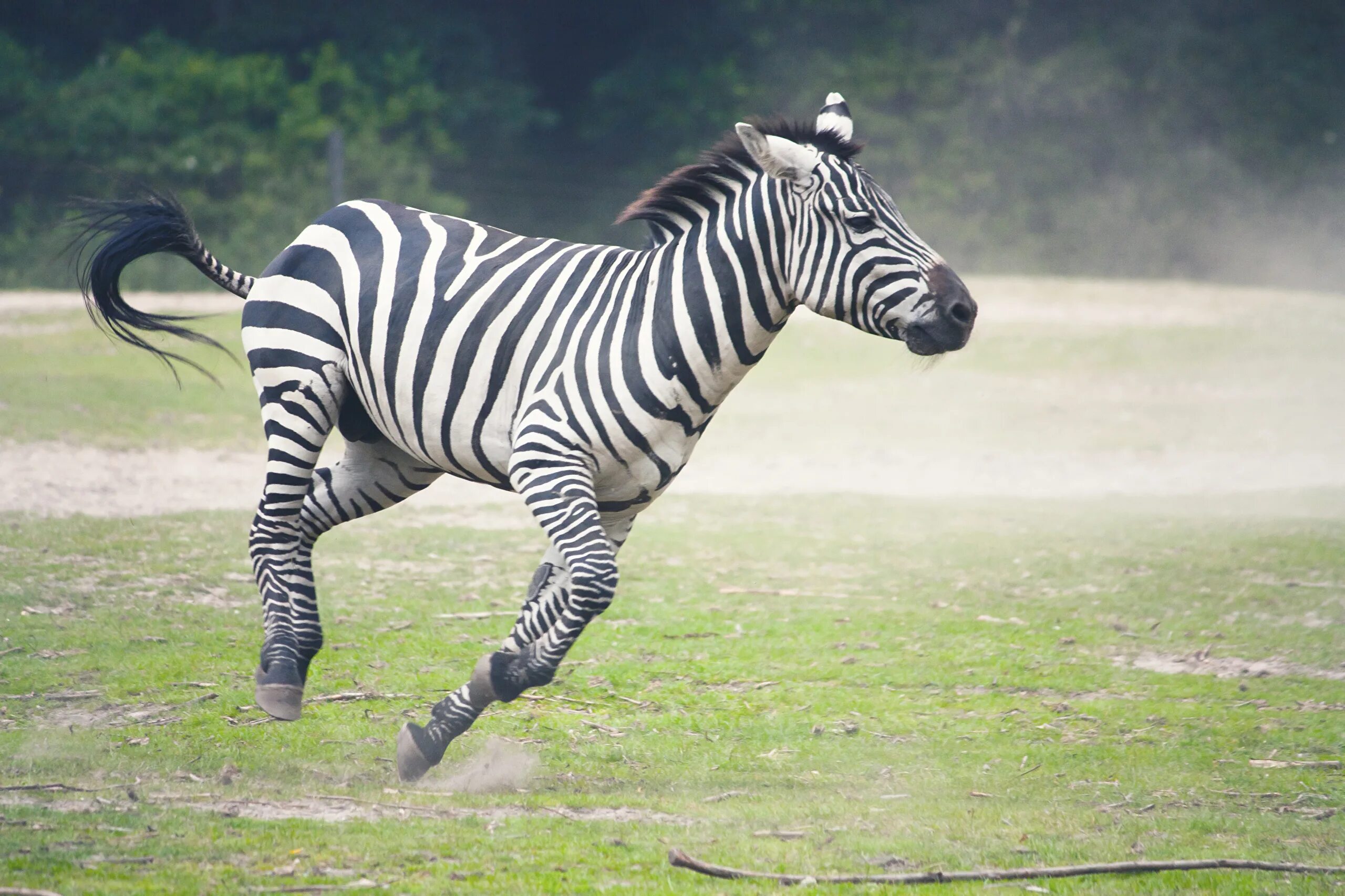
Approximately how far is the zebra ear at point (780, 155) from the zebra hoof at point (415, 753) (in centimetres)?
218

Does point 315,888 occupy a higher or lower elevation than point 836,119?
lower

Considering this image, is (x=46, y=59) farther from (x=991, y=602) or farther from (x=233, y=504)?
(x=991, y=602)

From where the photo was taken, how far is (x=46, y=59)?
2348cm

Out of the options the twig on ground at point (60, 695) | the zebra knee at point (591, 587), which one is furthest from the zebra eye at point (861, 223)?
the twig on ground at point (60, 695)

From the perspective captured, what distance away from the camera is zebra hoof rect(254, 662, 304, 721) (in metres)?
4.75

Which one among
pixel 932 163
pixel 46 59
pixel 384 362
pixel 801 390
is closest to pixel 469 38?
pixel 46 59

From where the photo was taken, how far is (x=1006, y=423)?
15.0 m

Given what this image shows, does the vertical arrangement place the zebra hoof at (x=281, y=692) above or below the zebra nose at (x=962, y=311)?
below

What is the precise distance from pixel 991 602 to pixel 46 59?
2165 cm

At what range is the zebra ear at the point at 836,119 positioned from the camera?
14.8ft

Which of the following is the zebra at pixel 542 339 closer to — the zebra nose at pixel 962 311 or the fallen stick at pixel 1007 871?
the zebra nose at pixel 962 311

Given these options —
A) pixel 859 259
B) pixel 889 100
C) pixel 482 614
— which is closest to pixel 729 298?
pixel 859 259

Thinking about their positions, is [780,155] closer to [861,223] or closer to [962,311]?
[861,223]

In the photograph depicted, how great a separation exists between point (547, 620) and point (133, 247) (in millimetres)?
2291
